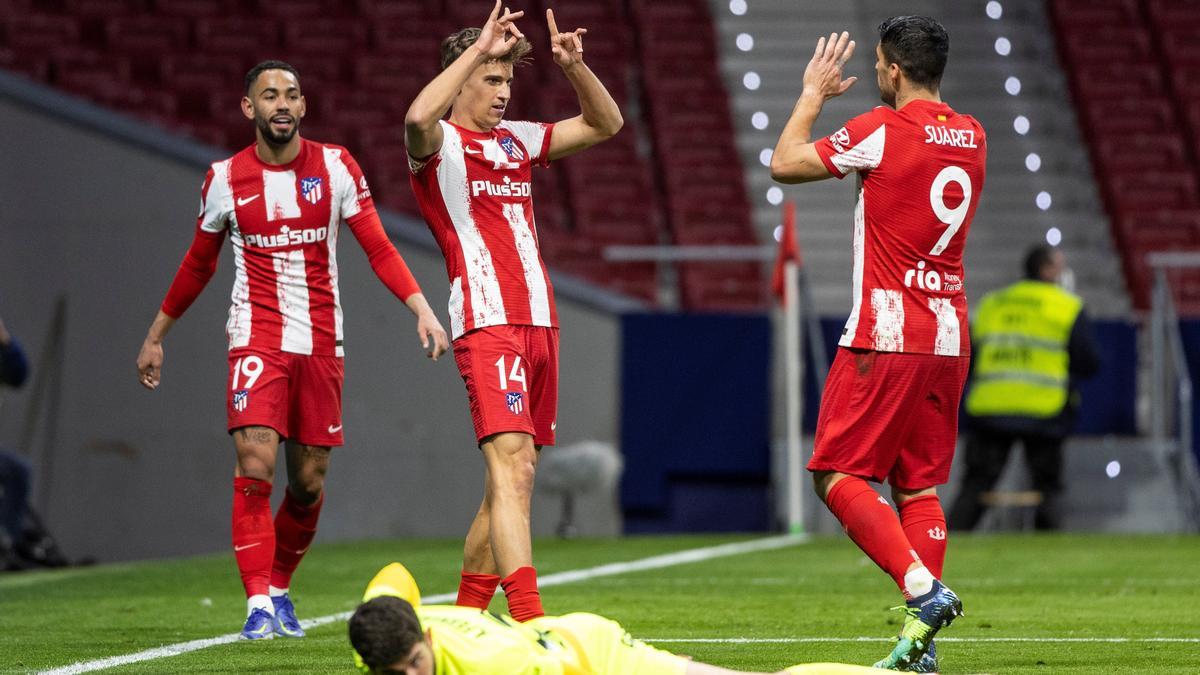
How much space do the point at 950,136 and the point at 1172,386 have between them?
867 centimetres

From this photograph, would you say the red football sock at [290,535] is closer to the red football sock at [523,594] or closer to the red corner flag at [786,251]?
the red football sock at [523,594]

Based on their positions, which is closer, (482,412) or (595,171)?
(482,412)

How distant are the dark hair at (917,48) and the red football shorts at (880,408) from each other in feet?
2.78

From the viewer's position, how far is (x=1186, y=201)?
1708 cm

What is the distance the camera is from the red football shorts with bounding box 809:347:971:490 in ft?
18.0

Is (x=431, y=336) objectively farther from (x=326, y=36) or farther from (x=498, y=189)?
(x=326, y=36)

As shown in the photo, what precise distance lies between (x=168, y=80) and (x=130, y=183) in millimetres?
3076

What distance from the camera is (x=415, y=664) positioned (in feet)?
12.7

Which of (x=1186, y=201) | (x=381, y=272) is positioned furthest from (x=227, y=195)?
(x=1186, y=201)

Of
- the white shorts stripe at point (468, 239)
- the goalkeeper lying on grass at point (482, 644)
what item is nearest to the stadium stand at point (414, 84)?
the white shorts stripe at point (468, 239)

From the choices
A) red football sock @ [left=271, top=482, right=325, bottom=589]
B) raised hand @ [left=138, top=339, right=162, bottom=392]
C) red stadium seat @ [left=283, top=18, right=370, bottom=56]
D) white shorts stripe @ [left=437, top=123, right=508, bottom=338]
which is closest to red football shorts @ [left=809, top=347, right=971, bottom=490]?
white shorts stripe @ [left=437, top=123, right=508, bottom=338]

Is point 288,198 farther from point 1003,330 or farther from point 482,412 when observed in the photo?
point 1003,330

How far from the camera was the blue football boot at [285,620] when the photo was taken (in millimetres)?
6398

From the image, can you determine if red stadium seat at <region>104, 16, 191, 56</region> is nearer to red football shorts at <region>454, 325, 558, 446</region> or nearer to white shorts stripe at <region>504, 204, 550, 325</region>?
white shorts stripe at <region>504, 204, 550, 325</region>
